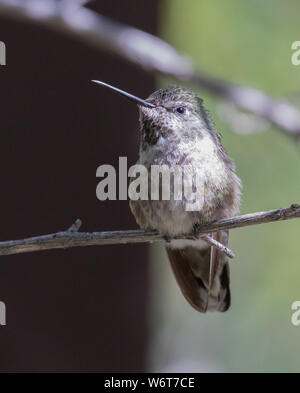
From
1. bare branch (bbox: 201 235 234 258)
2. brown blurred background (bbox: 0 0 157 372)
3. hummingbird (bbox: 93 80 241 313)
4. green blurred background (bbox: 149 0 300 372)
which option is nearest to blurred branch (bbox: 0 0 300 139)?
hummingbird (bbox: 93 80 241 313)

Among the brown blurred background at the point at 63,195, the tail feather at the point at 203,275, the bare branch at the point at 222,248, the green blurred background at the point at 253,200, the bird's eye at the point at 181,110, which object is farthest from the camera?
the green blurred background at the point at 253,200

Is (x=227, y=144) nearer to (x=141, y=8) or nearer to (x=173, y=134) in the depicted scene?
(x=141, y=8)

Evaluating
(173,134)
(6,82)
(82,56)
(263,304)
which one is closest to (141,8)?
(82,56)

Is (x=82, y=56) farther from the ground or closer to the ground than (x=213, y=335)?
farther from the ground

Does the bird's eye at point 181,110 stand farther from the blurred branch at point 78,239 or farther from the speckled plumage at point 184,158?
the blurred branch at point 78,239

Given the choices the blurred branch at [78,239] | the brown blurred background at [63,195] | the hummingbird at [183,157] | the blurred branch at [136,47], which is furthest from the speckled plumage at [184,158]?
the brown blurred background at [63,195]
